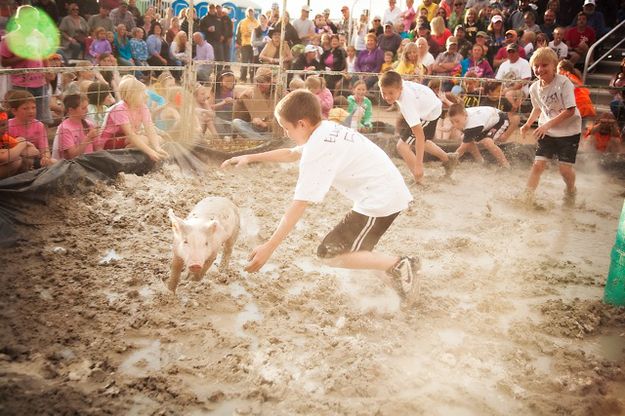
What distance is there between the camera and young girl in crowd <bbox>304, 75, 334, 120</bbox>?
8.38m

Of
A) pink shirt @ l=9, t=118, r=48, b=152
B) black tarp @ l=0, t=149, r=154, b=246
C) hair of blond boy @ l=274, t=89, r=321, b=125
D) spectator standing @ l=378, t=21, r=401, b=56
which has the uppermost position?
spectator standing @ l=378, t=21, r=401, b=56

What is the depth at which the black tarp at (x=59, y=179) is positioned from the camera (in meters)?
4.56

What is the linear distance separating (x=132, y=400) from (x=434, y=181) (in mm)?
5657

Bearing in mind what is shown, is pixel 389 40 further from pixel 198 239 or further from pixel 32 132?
pixel 198 239

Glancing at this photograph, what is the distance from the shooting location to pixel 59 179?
5.11 metres

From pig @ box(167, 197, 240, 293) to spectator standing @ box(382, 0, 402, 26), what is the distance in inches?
416

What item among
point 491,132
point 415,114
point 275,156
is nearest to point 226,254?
point 275,156

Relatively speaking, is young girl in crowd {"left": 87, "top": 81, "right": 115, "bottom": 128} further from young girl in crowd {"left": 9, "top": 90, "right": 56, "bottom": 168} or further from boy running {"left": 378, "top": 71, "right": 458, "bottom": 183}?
boy running {"left": 378, "top": 71, "right": 458, "bottom": 183}

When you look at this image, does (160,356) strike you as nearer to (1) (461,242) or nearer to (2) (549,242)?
(1) (461,242)

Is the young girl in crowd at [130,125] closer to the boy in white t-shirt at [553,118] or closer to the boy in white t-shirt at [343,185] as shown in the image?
the boy in white t-shirt at [343,185]

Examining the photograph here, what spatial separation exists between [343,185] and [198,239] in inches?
38.3

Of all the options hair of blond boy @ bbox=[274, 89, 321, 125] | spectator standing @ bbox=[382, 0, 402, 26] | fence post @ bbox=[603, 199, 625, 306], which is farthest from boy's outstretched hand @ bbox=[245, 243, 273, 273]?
spectator standing @ bbox=[382, 0, 402, 26]

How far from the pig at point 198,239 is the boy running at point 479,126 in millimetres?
4987

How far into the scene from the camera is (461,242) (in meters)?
5.33
